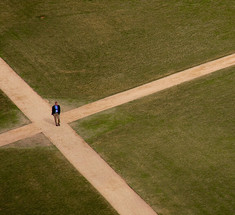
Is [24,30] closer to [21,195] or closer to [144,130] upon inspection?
[144,130]

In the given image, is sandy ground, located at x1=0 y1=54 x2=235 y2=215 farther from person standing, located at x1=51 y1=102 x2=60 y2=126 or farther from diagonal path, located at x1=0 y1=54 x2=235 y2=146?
person standing, located at x1=51 y1=102 x2=60 y2=126

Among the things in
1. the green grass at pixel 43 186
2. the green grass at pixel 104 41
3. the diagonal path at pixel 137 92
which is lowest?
the green grass at pixel 43 186

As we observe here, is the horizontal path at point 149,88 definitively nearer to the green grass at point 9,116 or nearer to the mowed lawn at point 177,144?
the mowed lawn at point 177,144

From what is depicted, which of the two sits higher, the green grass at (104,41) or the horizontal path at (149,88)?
the green grass at (104,41)

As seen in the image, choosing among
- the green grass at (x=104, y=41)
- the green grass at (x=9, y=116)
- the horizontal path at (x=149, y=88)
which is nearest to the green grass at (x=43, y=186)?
the green grass at (x=9, y=116)

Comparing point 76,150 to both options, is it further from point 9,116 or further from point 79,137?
point 9,116

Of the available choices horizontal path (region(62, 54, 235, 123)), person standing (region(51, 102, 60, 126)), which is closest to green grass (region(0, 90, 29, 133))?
person standing (region(51, 102, 60, 126))

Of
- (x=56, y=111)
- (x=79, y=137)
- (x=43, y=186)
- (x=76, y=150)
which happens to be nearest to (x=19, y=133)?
(x=56, y=111)
